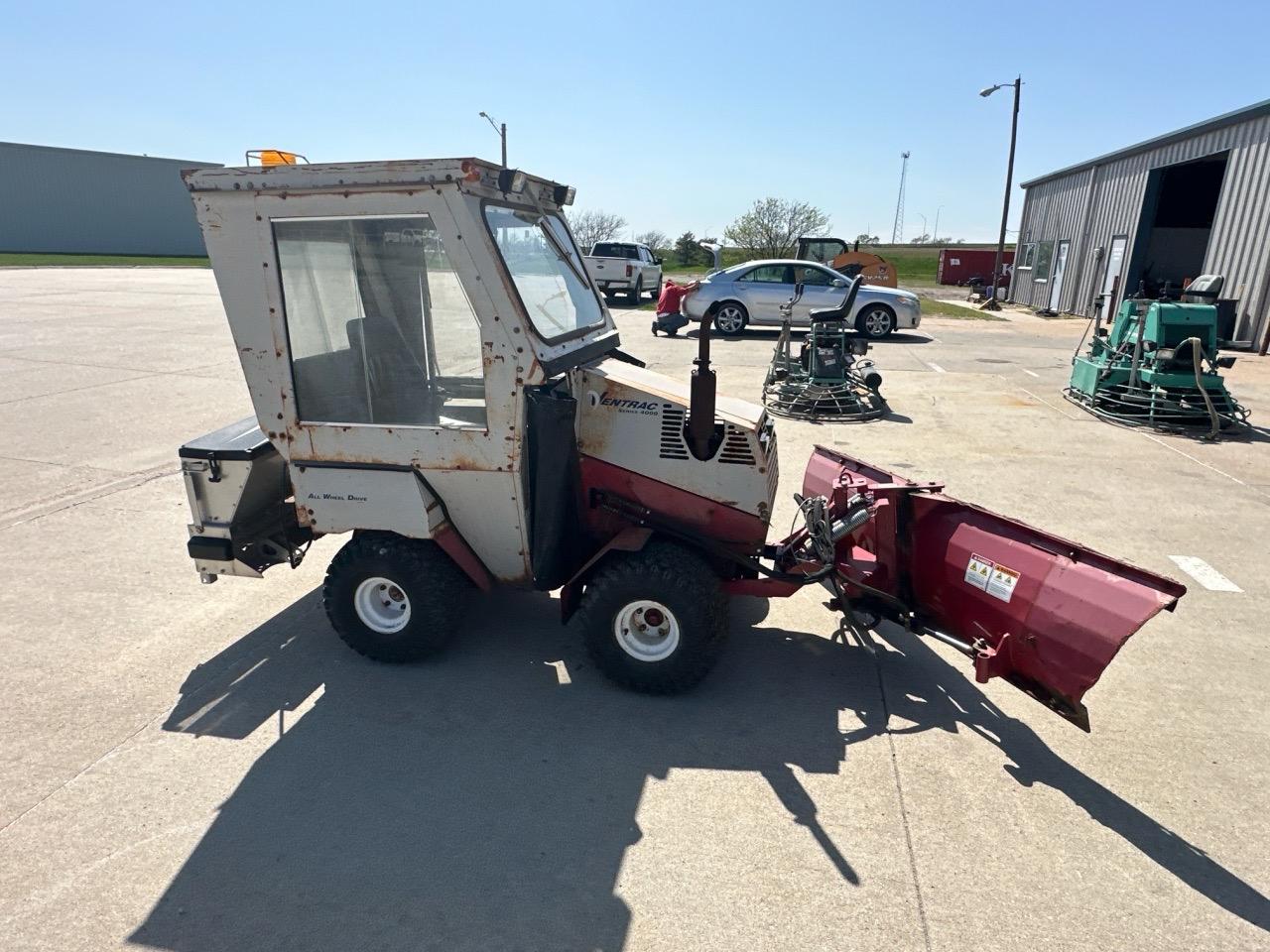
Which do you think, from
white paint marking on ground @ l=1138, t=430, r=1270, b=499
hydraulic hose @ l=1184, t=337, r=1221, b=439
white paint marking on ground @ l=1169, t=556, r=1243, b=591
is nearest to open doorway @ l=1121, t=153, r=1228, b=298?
hydraulic hose @ l=1184, t=337, r=1221, b=439

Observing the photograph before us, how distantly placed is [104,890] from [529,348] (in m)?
2.35

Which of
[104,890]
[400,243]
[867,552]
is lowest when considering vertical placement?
[104,890]

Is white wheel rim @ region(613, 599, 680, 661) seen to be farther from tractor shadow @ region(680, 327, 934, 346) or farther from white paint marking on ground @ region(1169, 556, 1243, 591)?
tractor shadow @ region(680, 327, 934, 346)

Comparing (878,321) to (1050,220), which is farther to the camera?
(1050,220)

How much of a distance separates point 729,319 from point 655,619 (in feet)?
45.7

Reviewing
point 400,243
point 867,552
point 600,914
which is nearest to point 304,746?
point 600,914

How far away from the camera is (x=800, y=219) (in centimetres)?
4878

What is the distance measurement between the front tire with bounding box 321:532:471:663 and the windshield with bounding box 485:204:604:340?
3.98ft

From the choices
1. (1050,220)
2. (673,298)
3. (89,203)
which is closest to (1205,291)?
(673,298)

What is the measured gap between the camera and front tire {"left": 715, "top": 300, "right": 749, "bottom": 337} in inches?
652

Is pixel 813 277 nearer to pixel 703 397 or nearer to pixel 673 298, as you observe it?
pixel 673 298

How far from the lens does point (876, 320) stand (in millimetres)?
16547

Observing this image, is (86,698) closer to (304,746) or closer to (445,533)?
(304,746)

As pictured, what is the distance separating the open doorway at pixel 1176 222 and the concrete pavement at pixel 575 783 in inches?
624
